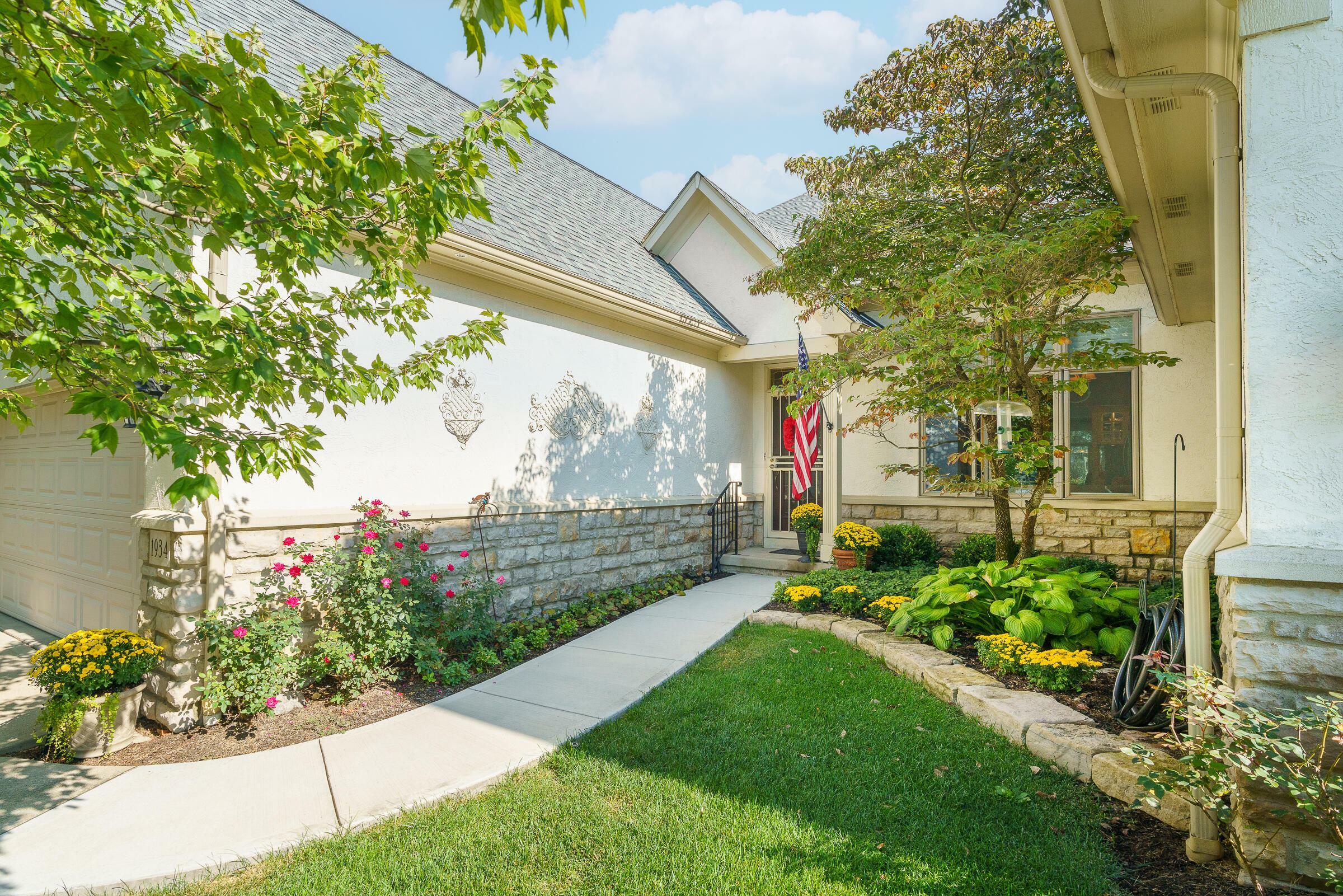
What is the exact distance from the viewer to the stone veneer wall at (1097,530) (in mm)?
7016

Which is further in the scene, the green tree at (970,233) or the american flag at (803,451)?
the american flag at (803,451)

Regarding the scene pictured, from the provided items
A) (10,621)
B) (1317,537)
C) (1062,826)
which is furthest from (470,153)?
(10,621)

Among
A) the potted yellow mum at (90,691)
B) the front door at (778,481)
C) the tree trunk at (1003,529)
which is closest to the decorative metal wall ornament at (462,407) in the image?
the potted yellow mum at (90,691)

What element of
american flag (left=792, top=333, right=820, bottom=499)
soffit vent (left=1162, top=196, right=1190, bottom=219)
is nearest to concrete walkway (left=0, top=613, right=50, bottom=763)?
american flag (left=792, top=333, right=820, bottom=499)

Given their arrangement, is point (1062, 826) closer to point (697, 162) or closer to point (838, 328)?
point (838, 328)

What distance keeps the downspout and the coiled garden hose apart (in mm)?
510

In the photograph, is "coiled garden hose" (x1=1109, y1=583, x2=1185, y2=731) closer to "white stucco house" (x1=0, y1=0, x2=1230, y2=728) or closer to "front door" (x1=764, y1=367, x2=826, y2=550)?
"white stucco house" (x1=0, y1=0, x2=1230, y2=728)

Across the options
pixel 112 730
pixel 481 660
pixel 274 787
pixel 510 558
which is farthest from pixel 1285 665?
pixel 112 730

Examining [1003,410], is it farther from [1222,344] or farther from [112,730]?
[112,730]

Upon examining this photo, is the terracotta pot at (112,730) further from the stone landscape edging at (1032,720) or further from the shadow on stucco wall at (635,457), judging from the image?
the stone landscape edging at (1032,720)

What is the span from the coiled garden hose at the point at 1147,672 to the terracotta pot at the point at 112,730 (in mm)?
5354

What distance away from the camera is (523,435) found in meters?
6.34

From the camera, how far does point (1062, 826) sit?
280 cm

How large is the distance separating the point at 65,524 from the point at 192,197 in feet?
17.0
